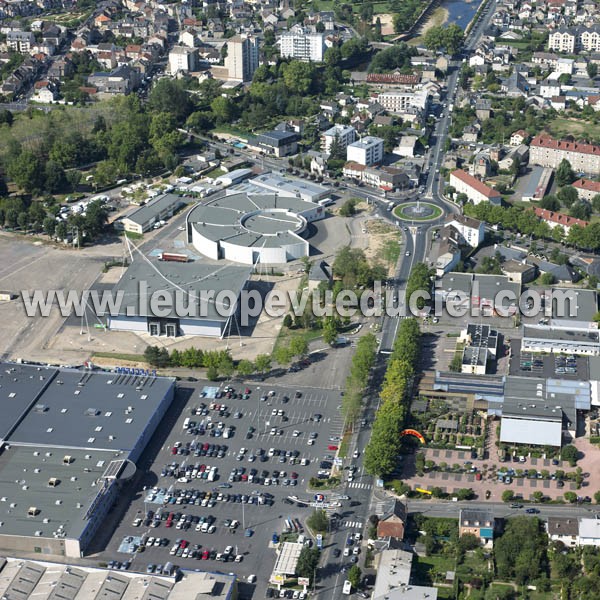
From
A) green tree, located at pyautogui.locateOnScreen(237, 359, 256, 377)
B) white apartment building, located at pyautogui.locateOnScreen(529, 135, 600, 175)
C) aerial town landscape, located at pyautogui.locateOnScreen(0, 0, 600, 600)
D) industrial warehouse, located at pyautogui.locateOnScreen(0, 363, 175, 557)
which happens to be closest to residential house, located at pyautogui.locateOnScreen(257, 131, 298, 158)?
aerial town landscape, located at pyautogui.locateOnScreen(0, 0, 600, 600)

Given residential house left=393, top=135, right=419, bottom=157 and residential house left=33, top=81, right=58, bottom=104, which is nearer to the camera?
residential house left=393, top=135, right=419, bottom=157

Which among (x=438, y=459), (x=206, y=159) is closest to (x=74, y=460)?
(x=438, y=459)

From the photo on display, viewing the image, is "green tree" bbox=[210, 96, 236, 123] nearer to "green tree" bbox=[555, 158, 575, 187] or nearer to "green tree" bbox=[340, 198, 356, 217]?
"green tree" bbox=[340, 198, 356, 217]

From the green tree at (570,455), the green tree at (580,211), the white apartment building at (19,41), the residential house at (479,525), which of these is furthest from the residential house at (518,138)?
the white apartment building at (19,41)

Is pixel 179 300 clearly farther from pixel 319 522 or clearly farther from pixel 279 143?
pixel 279 143

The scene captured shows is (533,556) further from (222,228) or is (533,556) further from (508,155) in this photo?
(508,155)

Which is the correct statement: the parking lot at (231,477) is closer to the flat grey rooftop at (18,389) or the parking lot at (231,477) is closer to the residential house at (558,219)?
the flat grey rooftop at (18,389)
